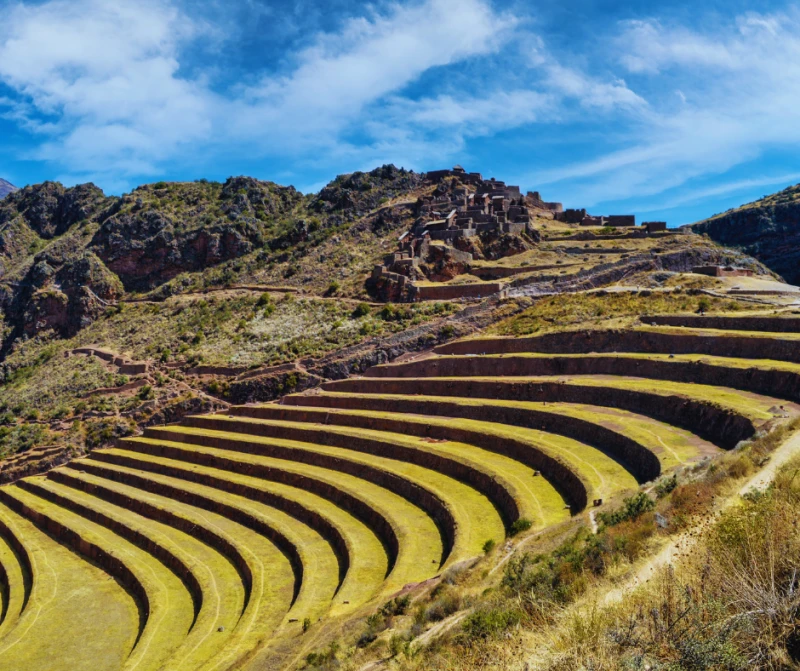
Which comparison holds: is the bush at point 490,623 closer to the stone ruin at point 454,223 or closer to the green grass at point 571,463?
the green grass at point 571,463

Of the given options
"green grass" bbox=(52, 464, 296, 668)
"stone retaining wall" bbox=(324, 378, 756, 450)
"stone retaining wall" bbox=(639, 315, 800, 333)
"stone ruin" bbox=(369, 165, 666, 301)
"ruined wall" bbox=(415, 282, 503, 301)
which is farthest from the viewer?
"stone ruin" bbox=(369, 165, 666, 301)

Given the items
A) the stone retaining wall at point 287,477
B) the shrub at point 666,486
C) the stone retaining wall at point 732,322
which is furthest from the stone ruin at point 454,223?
the shrub at point 666,486

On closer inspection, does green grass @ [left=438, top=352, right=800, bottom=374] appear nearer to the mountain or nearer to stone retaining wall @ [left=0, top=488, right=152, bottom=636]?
stone retaining wall @ [left=0, top=488, right=152, bottom=636]

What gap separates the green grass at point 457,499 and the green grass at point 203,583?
6459 mm

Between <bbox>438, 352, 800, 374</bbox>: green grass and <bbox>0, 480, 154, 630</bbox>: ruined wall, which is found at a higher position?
<bbox>438, 352, 800, 374</bbox>: green grass

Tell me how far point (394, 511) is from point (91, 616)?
35.2 ft

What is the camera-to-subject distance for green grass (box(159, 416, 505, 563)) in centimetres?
1820

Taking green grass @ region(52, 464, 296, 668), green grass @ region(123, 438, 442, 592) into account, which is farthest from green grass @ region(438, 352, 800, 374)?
green grass @ region(52, 464, 296, 668)

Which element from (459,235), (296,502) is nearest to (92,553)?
(296,502)

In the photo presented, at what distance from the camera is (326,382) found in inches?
1575

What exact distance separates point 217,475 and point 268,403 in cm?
1002

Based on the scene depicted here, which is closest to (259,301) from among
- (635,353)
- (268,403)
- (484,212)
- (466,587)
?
(268,403)

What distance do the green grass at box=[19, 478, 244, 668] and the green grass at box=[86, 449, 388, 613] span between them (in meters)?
2.48

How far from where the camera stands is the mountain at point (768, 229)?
264 feet
